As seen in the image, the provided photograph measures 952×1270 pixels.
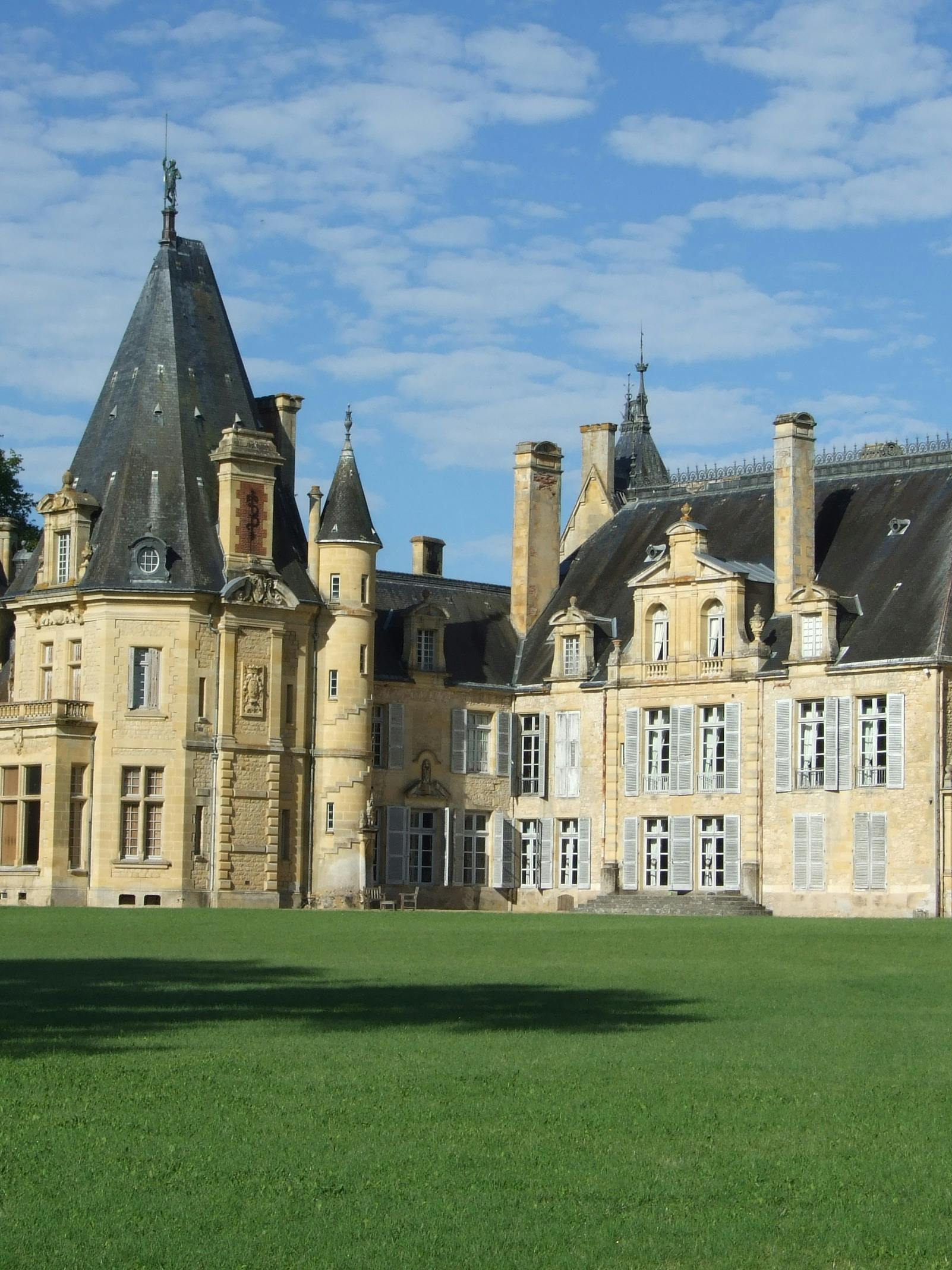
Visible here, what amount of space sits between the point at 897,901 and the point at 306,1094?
125 ft

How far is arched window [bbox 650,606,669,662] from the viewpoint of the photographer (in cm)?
5794

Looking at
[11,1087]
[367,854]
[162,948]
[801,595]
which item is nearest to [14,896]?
[367,854]

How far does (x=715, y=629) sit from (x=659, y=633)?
1921 mm

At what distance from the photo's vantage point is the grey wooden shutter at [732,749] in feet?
182

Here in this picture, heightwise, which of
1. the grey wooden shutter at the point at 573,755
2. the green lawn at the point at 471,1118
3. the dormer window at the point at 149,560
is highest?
the dormer window at the point at 149,560

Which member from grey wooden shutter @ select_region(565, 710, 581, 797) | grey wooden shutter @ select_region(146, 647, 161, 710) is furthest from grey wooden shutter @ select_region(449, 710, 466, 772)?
grey wooden shutter @ select_region(146, 647, 161, 710)

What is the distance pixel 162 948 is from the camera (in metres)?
30.8

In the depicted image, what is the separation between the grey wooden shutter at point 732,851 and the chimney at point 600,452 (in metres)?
14.2

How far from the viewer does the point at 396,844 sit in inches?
2339

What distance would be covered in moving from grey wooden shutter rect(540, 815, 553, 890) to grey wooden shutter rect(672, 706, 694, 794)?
200 inches

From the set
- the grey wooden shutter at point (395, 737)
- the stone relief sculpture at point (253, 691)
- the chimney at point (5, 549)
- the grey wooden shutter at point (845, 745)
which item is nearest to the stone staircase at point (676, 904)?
the grey wooden shutter at point (845, 745)

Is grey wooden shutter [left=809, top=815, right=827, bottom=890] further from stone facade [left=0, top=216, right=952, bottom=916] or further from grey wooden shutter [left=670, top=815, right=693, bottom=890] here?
grey wooden shutter [left=670, top=815, right=693, bottom=890]

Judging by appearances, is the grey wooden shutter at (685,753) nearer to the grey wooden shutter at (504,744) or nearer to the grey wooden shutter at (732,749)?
the grey wooden shutter at (732,749)

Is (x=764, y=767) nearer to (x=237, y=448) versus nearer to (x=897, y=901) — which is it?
(x=897, y=901)
